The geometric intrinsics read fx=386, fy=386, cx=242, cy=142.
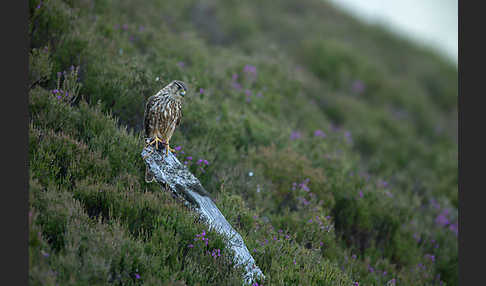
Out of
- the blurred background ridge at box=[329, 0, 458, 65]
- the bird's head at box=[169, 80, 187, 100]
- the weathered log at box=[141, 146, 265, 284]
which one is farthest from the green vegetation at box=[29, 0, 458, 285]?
the blurred background ridge at box=[329, 0, 458, 65]

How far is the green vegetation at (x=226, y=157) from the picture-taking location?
3592mm

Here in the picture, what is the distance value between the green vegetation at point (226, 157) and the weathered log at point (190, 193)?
0.14 m

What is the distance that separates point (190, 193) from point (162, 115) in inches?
36.1

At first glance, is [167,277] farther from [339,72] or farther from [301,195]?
[339,72]

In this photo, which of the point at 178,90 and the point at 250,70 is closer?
the point at 178,90

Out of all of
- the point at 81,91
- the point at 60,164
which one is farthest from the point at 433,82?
the point at 60,164

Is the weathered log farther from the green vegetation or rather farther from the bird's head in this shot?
the bird's head

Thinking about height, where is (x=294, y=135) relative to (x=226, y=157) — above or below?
above

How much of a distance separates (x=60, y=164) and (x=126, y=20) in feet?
14.2

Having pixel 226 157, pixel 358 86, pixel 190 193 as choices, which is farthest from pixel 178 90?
pixel 358 86

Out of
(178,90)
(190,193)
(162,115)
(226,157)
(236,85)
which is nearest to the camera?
(190,193)

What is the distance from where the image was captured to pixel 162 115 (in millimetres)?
4262

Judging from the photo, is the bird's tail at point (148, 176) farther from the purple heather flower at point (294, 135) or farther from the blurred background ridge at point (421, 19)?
the blurred background ridge at point (421, 19)

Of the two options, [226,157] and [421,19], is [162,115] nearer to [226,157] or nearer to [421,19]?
[226,157]
